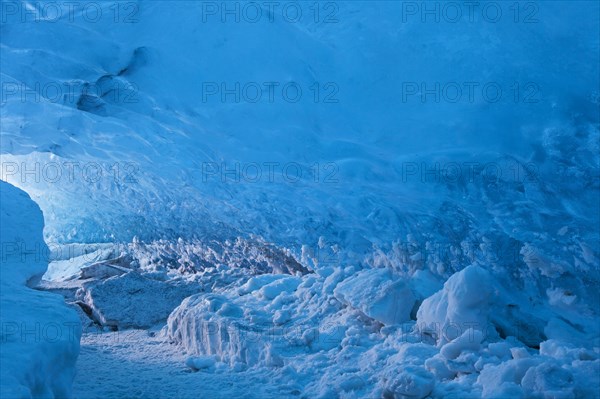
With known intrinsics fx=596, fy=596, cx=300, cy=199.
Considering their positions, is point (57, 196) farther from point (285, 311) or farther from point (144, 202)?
point (285, 311)

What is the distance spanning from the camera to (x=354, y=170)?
16.9ft

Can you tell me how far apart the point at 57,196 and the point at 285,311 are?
7174 millimetres

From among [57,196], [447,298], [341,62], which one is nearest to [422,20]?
[341,62]

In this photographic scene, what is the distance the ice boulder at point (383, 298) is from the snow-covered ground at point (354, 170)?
0.02 metres

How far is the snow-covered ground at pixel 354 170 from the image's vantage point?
13.9ft

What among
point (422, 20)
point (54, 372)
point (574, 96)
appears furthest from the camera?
point (422, 20)

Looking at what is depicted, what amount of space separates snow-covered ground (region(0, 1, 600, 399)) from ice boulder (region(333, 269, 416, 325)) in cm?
2

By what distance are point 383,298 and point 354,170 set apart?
112 centimetres

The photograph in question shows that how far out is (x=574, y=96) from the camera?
4.27 meters
